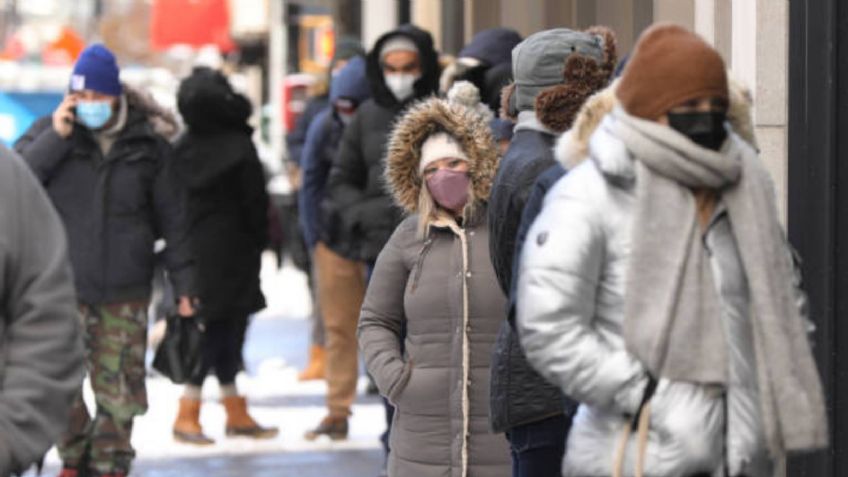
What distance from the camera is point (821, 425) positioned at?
17.1 feet

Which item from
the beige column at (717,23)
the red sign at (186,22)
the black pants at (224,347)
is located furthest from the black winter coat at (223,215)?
the red sign at (186,22)

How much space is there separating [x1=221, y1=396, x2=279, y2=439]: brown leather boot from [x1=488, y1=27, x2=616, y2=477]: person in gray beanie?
19.0ft

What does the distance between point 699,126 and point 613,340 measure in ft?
1.65

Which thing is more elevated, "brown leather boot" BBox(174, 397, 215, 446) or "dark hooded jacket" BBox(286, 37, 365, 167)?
"dark hooded jacket" BBox(286, 37, 365, 167)

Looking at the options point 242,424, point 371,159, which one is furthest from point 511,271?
point 242,424

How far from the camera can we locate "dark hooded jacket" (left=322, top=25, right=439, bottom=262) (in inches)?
468

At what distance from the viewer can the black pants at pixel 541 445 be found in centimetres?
689

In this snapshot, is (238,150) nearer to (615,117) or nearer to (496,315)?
(496,315)

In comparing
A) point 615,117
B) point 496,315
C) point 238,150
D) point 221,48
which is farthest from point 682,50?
point 221,48

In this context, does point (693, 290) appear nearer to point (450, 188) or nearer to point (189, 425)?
point (450, 188)

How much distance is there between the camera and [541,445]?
689 centimetres

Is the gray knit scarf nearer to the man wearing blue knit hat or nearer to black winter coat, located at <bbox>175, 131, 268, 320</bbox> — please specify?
the man wearing blue knit hat

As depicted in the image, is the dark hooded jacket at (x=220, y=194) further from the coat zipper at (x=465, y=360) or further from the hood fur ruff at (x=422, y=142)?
the coat zipper at (x=465, y=360)

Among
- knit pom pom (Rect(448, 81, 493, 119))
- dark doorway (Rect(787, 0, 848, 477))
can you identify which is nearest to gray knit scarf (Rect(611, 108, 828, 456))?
dark doorway (Rect(787, 0, 848, 477))
